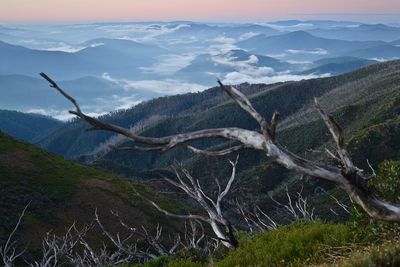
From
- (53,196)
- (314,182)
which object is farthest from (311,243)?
(314,182)

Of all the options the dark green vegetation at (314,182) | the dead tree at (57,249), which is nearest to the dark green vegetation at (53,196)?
Result: the dark green vegetation at (314,182)

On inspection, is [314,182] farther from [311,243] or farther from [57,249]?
[311,243]

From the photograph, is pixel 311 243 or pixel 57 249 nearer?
pixel 311 243

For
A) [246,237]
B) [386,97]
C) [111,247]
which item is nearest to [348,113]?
[386,97]

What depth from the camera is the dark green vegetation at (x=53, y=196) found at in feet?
154

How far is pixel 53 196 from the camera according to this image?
5388 cm

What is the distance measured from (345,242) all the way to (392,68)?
18937 cm

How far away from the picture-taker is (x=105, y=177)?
229 feet

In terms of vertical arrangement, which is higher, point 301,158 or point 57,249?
point 301,158

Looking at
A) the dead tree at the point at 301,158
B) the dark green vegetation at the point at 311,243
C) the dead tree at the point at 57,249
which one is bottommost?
the dead tree at the point at 57,249

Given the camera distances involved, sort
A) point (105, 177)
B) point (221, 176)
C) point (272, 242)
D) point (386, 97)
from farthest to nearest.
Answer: point (221, 176)
point (386, 97)
point (105, 177)
point (272, 242)

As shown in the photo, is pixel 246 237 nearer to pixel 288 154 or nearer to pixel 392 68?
pixel 288 154

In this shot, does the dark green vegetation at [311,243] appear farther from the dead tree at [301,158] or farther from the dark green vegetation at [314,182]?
the dead tree at [301,158]

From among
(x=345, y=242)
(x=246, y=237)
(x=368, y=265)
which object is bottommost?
(x=246, y=237)
